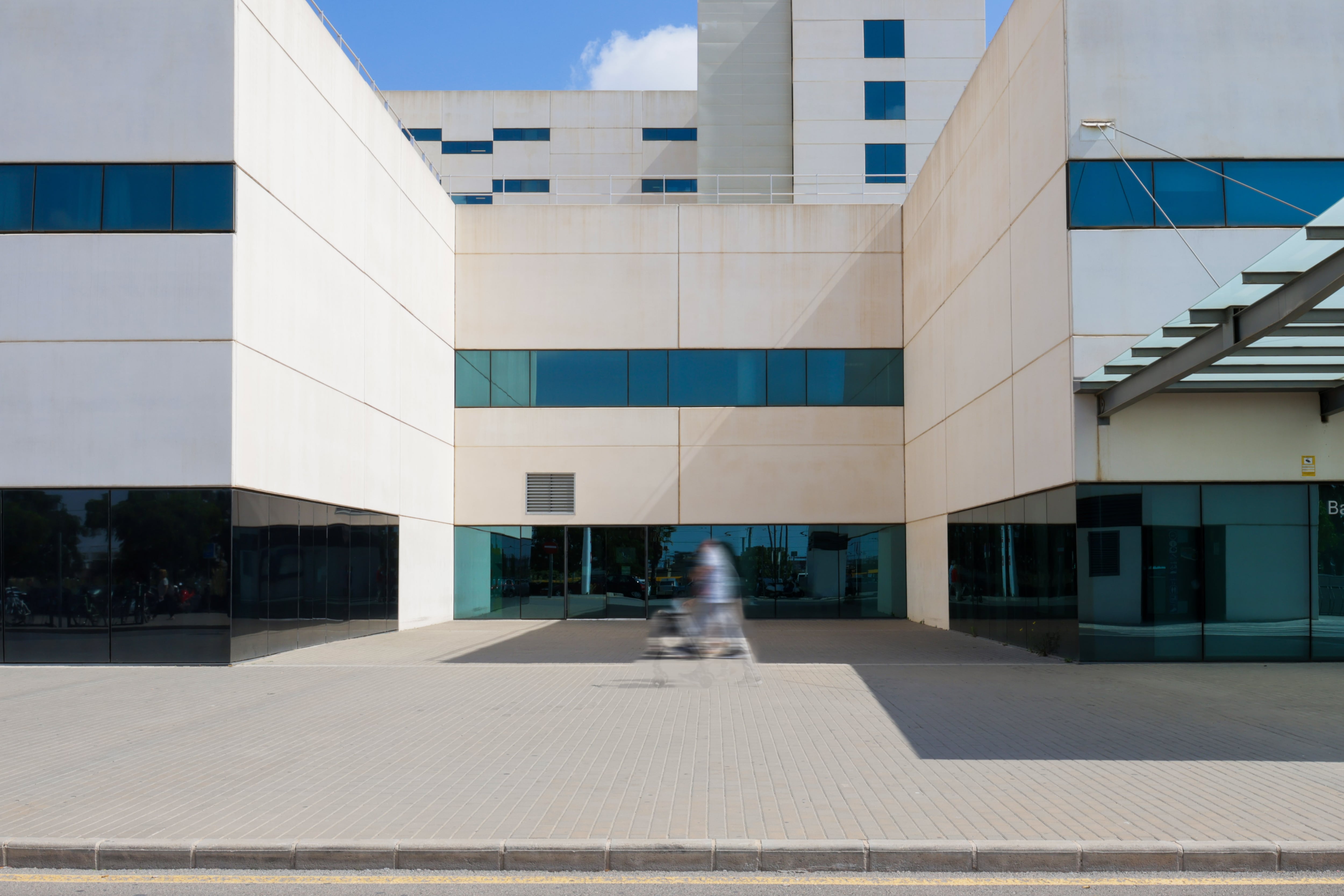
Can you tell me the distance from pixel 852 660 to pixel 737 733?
6.90 metres

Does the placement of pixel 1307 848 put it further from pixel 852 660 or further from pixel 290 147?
pixel 290 147

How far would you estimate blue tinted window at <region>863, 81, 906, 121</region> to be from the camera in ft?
129

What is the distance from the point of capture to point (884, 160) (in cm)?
3959

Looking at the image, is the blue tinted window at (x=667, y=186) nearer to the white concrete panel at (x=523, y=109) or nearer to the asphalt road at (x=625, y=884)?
the white concrete panel at (x=523, y=109)

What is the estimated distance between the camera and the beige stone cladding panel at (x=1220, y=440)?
50.2 feet

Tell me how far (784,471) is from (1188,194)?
13.3 metres

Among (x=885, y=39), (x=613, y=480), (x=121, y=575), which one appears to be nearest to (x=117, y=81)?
(x=121, y=575)

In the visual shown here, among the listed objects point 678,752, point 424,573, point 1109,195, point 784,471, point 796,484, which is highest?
point 1109,195

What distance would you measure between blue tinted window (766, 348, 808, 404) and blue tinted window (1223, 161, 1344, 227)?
1299 centimetres

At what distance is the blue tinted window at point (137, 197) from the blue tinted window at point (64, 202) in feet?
0.49

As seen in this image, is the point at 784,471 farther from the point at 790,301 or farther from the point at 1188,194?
the point at 1188,194

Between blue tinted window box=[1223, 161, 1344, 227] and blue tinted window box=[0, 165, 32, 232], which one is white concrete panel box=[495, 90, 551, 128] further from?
blue tinted window box=[1223, 161, 1344, 227]

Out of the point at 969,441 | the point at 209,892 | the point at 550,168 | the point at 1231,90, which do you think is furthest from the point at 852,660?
the point at 550,168

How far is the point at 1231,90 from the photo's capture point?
15.8 metres
